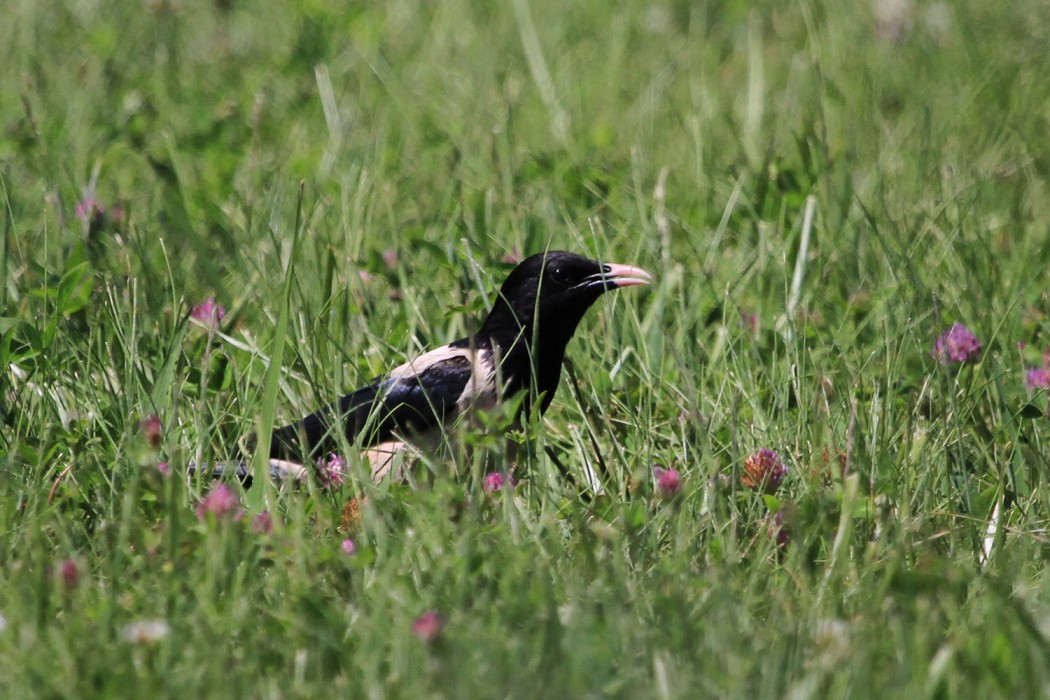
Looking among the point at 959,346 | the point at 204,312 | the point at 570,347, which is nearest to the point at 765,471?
the point at 959,346

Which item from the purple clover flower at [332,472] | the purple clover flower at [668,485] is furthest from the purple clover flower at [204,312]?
the purple clover flower at [668,485]

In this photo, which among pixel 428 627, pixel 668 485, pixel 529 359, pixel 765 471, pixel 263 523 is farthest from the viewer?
pixel 529 359

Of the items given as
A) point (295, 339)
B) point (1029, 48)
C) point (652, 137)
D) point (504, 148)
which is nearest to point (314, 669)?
point (295, 339)

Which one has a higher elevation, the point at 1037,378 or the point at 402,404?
the point at 402,404

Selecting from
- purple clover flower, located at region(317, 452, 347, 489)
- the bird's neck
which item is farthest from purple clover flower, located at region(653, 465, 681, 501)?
the bird's neck

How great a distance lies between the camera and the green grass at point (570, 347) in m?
2.40

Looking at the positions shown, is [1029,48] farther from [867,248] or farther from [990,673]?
[990,673]

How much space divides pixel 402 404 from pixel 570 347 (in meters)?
0.74

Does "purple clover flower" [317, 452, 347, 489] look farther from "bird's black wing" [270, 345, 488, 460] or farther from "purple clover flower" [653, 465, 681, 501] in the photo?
"purple clover flower" [653, 465, 681, 501]

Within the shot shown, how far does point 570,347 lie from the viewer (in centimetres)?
426

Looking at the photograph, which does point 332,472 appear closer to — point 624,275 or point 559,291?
point 559,291

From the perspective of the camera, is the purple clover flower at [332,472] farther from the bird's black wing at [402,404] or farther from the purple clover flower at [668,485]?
the purple clover flower at [668,485]

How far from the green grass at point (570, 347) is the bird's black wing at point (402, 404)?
0.10 m

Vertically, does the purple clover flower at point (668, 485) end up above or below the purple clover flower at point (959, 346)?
above
